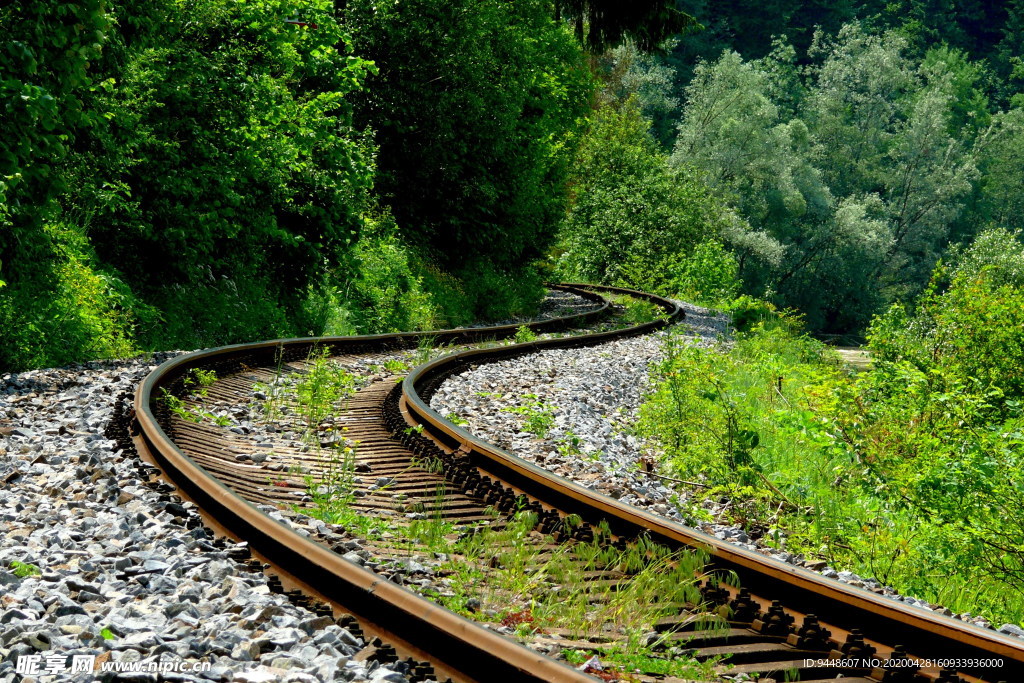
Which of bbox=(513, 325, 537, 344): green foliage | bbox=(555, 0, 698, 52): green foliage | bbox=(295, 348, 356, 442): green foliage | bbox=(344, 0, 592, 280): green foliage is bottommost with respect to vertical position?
bbox=(513, 325, 537, 344): green foliage

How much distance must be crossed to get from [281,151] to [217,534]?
37.7 ft

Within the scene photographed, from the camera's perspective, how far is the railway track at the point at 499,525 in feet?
10.6

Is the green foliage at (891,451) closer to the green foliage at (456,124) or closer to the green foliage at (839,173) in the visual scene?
the green foliage at (456,124)

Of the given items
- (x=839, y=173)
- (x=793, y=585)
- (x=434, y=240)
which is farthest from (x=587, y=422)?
(x=839, y=173)

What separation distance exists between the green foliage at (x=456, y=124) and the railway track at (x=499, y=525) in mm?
14530

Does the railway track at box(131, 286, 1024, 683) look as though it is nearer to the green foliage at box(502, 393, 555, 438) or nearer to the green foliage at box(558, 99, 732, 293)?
the green foliage at box(502, 393, 555, 438)

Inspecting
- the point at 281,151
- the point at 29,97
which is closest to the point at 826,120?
the point at 281,151

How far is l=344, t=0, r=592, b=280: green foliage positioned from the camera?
20.8 metres

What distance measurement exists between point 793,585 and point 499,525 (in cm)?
172

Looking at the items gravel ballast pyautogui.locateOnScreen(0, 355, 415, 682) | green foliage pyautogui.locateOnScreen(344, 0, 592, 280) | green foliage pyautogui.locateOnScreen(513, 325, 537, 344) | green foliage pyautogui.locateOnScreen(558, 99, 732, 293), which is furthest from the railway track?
green foliage pyautogui.locateOnScreen(558, 99, 732, 293)

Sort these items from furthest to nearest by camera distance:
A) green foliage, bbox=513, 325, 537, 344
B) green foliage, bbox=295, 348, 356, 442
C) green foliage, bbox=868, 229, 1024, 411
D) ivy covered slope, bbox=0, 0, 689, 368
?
green foliage, bbox=513, 325, 537, 344
green foliage, bbox=868, 229, 1024, 411
ivy covered slope, bbox=0, 0, 689, 368
green foliage, bbox=295, 348, 356, 442

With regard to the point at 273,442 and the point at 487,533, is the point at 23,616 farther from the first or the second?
the point at 273,442

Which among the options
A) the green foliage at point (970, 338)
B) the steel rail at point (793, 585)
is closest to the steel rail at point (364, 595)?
the steel rail at point (793, 585)

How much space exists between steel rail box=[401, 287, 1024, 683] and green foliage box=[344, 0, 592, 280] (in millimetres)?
15725
